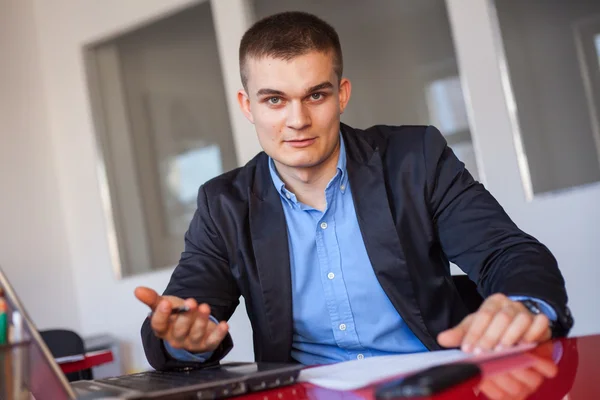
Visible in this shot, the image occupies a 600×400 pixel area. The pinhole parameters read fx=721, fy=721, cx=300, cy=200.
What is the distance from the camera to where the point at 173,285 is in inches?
63.1

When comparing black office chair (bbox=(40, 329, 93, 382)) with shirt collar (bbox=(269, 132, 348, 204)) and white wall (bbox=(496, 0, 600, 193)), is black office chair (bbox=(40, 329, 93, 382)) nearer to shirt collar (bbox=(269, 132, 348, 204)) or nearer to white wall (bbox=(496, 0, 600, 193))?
shirt collar (bbox=(269, 132, 348, 204))

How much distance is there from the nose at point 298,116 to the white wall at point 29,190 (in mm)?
2475

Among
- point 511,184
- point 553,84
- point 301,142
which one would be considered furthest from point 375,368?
point 553,84

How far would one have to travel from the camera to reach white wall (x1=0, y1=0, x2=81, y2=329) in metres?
3.72

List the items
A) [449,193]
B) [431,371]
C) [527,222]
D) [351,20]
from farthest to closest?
[351,20] < [527,222] < [449,193] < [431,371]

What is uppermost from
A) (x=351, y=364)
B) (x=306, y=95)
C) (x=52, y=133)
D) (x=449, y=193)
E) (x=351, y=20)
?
(x=351, y=20)

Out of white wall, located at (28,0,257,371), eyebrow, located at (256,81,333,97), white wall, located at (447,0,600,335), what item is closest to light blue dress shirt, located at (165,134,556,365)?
eyebrow, located at (256,81,333,97)

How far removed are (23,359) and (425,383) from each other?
419 mm

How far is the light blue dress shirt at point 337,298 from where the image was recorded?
5.14ft

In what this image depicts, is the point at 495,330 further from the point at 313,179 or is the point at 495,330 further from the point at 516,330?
the point at 313,179

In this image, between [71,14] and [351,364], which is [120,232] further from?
[351,364]

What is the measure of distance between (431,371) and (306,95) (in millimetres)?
956

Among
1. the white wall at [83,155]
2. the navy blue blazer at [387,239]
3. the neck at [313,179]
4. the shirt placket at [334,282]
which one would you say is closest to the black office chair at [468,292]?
the navy blue blazer at [387,239]

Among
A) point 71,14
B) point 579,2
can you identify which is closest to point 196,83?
point 71,14
